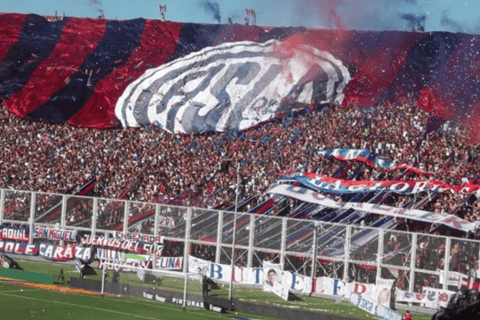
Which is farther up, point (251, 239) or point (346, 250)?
point (251, 239)

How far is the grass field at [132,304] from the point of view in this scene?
18.4 metres

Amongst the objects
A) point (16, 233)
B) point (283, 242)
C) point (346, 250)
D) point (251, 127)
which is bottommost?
point (16, 233)

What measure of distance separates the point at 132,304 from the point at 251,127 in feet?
56.7

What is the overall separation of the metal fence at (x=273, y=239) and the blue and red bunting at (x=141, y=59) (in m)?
11.2

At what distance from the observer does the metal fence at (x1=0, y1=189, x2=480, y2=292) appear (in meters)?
21.8

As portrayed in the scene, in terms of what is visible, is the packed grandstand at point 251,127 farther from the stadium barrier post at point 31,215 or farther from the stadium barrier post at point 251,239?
the stadium barrier post at point 251,239

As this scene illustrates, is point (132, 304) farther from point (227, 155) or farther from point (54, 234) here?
point (227, 155)

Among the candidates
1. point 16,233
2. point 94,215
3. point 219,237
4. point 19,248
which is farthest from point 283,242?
point 16,233

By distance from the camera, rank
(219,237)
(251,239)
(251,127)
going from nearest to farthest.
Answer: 1. (251,239)
2. (219,237)
3. (251,127)

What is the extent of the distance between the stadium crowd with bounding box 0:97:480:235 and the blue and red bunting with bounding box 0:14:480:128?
1454 mm

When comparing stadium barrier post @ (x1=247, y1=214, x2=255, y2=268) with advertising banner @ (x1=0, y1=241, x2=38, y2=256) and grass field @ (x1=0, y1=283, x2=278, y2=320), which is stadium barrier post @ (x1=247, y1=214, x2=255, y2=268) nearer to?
grass field @ (x1=0, y1=283, x2=278, y2=320)

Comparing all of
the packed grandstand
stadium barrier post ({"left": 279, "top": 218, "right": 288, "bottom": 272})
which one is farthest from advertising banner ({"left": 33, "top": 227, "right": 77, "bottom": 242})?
stadium barrier post ({"left": 279, "top": 218, "right": 288, "bottom": 272})

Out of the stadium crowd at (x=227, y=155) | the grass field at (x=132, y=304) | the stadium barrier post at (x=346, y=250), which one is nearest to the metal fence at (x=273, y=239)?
the stadium barrier post at (x=346, y=250)

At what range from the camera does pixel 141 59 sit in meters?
42.2
